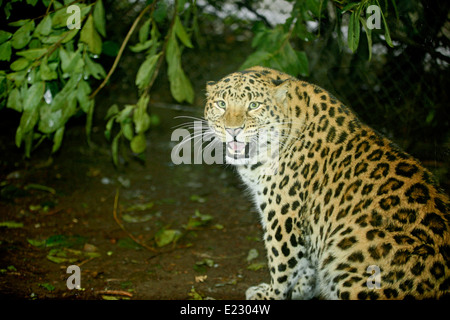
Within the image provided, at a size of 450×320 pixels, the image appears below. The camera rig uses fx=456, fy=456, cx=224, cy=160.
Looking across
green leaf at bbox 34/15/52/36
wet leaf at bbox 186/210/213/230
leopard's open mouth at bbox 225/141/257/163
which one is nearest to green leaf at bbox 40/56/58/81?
green leaf at bbox 34/15/52/36

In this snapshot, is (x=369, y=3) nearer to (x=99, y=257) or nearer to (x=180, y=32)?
(x=180, y=32)

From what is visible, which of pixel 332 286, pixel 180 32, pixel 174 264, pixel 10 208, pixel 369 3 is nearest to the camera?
pixel 332 286

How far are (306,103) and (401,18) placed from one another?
109 inches

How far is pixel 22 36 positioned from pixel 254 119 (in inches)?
88.3

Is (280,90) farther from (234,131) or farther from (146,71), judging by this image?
(146,71)

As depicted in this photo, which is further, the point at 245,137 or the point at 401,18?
the point at 401,18

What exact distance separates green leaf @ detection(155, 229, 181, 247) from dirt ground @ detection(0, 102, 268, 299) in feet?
0.06

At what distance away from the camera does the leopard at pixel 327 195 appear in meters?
2.93

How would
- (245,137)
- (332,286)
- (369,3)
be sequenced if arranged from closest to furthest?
(332,286) → (369,3) → (245,137)

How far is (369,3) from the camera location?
3.48 meters

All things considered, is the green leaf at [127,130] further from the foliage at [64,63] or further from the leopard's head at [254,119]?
the leopard's head at [254,119]

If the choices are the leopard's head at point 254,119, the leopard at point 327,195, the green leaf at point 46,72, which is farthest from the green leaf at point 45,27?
the leopard's head at point 254,119
